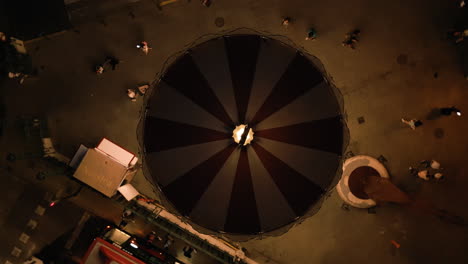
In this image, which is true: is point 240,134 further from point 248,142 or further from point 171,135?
point 171,135

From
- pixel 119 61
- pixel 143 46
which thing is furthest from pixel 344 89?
pixel 119 61

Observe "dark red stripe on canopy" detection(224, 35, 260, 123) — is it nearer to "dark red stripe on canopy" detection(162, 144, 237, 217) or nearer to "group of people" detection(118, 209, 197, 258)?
"dark red stripe on canopy" detection(162, 144, 237, 217)

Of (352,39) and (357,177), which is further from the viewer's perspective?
(352,39)

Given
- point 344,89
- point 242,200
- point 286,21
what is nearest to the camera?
point 242,200

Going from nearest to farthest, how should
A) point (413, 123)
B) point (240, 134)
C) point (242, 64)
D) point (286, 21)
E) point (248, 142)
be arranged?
point (240, 134) → point (248, 142) → point (242, 64) → point (413, 123) → point (286, 21)

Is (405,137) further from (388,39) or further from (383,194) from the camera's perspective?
(388,39)

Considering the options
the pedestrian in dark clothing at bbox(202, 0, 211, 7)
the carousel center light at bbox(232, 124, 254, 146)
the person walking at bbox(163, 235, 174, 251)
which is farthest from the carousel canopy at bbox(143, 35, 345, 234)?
the pedestrian in dark clothing at bbox(202, 0, 211, 7)

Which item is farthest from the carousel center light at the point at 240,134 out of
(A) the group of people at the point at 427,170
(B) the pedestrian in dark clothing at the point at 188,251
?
(A) the group of people at the point at 427,170
